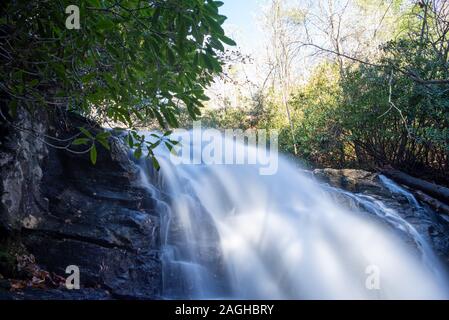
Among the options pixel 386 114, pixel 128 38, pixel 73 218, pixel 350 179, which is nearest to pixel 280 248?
pixel 73 218

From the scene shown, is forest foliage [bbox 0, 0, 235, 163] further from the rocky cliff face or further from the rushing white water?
the rushing white water

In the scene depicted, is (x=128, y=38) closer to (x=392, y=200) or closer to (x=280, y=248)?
(x=280, y=248)

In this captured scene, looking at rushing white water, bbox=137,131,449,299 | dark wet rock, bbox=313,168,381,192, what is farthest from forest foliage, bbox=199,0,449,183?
rushing white water, bbox=137,131,449,299

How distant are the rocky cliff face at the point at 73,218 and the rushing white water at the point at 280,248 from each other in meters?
0.40

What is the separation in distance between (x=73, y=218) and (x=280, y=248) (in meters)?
3.05

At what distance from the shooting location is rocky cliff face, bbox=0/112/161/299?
4098 mm

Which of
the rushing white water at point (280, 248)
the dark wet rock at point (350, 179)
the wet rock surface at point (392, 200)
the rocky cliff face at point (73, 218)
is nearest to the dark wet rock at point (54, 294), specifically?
the rocky cliff face at point (73, 218)

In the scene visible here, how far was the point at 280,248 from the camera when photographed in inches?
222

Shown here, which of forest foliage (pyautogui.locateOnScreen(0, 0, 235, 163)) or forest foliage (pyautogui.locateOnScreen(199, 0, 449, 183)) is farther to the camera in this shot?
forest foliage (pyautogui.locateOnScreen(199, 0, 449, 183))

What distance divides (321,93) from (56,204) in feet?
31.0

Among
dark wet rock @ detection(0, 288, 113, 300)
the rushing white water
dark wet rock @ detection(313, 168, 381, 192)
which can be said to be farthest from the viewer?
dark wet rock @ detection(313, 168, 381, 192)

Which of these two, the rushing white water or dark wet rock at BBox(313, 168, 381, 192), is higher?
dark wet rock at BBox(313, 168, 381, 192)

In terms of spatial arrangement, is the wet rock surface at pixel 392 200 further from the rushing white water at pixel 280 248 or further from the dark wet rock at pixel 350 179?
the rushing white water at pixel 280 248

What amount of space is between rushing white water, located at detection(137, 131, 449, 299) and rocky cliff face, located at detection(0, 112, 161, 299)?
40 cm
